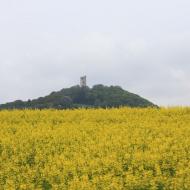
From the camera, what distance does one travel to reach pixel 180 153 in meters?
18.2

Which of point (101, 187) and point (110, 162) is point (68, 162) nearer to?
point (110, 162)

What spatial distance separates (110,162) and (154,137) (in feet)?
17.5

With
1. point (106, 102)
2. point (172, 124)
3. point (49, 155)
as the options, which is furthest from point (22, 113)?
point (106, 102)

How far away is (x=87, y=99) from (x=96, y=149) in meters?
31.3

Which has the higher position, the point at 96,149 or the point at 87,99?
the point at 87,99

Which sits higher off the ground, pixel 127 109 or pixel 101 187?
pixel 127 109

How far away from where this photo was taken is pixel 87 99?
50.0 m

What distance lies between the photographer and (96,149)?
18.7 meters

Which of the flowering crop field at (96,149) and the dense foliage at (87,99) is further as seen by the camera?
Result: the dense foliage at (87,99)

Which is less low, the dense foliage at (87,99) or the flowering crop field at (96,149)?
the dense foliage at (87,99)

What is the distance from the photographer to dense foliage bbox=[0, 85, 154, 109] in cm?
4631

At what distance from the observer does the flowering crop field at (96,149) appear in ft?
48.6

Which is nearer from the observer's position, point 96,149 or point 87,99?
point 96,149

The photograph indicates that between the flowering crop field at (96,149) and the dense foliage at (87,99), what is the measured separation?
57.0 feet
